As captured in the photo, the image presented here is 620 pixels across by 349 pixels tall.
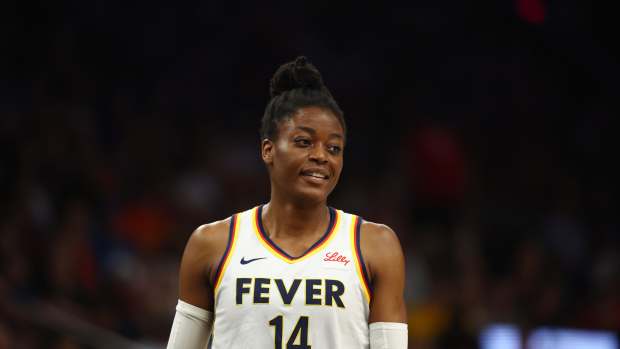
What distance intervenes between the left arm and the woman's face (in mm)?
248

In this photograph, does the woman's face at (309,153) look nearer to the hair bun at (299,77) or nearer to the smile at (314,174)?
the smile at (314,174)

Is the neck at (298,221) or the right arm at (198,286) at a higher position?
the neck at (298,221)

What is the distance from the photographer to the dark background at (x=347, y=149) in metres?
6.82

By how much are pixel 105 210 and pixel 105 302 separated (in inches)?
40.5

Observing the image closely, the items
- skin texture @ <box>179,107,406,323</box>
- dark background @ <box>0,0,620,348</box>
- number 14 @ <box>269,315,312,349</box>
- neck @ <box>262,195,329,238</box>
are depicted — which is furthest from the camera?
dark background @ <box>0,0,620,348</box>

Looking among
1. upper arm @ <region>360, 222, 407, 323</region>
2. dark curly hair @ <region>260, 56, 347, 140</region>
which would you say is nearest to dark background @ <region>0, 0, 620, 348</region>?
dark curly hair @ <region>260, 56, 347, 140</region>

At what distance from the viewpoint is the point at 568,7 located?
858 centimetres

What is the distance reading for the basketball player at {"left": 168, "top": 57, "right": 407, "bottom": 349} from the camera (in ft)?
10.4

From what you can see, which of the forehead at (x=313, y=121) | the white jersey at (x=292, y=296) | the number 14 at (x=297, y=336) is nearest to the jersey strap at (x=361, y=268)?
the white jersey at (x=292, y=296)

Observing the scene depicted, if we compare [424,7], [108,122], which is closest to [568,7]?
[424,7]

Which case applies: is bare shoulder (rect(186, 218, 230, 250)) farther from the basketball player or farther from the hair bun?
the hair bun

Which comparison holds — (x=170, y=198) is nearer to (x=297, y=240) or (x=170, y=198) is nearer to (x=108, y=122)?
(x=108, y=122)

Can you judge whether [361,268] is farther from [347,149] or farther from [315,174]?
[347,149]

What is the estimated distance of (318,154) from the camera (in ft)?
10.6
